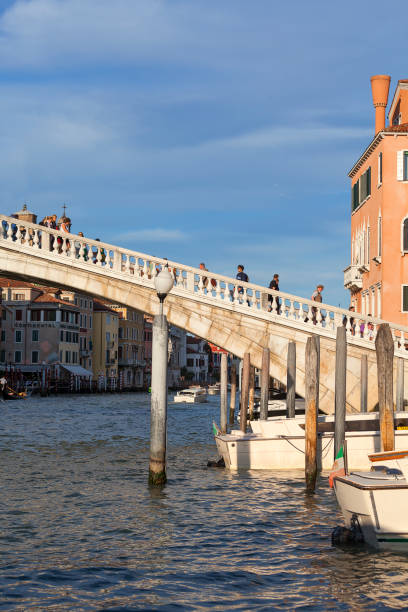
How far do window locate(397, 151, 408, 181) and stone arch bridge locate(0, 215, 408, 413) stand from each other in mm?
6748

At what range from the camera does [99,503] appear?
12.2 m

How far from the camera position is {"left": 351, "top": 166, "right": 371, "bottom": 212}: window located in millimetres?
27672

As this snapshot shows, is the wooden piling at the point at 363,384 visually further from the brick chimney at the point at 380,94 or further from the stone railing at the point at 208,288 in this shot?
the brick chimney at the point at 380,94

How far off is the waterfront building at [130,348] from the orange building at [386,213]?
59.9 m

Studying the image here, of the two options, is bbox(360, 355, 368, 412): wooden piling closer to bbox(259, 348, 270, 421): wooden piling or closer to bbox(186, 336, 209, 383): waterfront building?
bbox(259, 348, 270, 421): wooden piling

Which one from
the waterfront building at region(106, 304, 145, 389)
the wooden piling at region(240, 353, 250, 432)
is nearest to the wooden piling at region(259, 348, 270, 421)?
the wooden piling at region(240, 353, 250, 432)

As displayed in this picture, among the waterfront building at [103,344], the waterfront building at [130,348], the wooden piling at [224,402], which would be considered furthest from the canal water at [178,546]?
the waterfront building at [130,348]

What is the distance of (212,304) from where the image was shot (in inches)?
748

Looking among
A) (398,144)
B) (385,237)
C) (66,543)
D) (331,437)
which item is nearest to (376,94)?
(398,144)

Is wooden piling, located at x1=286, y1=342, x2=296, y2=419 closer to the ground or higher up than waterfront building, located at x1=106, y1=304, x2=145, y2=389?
closer to the ground

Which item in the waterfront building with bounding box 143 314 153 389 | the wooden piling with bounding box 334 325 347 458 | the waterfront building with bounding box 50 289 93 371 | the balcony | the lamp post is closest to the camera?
the lamp post

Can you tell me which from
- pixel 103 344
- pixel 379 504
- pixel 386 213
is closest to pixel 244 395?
pixel 379 504

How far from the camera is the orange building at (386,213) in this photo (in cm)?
2509

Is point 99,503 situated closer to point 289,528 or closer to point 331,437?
point 289,528
